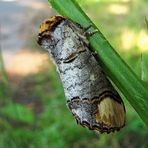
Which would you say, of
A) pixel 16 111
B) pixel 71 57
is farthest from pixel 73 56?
pixel 16 111

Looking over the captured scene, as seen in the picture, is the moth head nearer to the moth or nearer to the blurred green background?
the moth

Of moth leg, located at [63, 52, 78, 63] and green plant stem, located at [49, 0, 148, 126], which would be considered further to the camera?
moth leg, located at [63, 52, 78, 63]

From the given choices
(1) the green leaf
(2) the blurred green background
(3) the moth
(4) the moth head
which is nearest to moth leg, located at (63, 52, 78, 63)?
(3) the moth

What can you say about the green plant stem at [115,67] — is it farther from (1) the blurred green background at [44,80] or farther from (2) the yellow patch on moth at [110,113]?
(2) the yellow patch on moth at [110,113]

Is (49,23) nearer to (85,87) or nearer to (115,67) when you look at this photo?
(85,87)

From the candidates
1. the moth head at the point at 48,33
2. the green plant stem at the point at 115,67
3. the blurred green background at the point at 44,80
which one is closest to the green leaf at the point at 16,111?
the blurred green background at the point at 44,80
